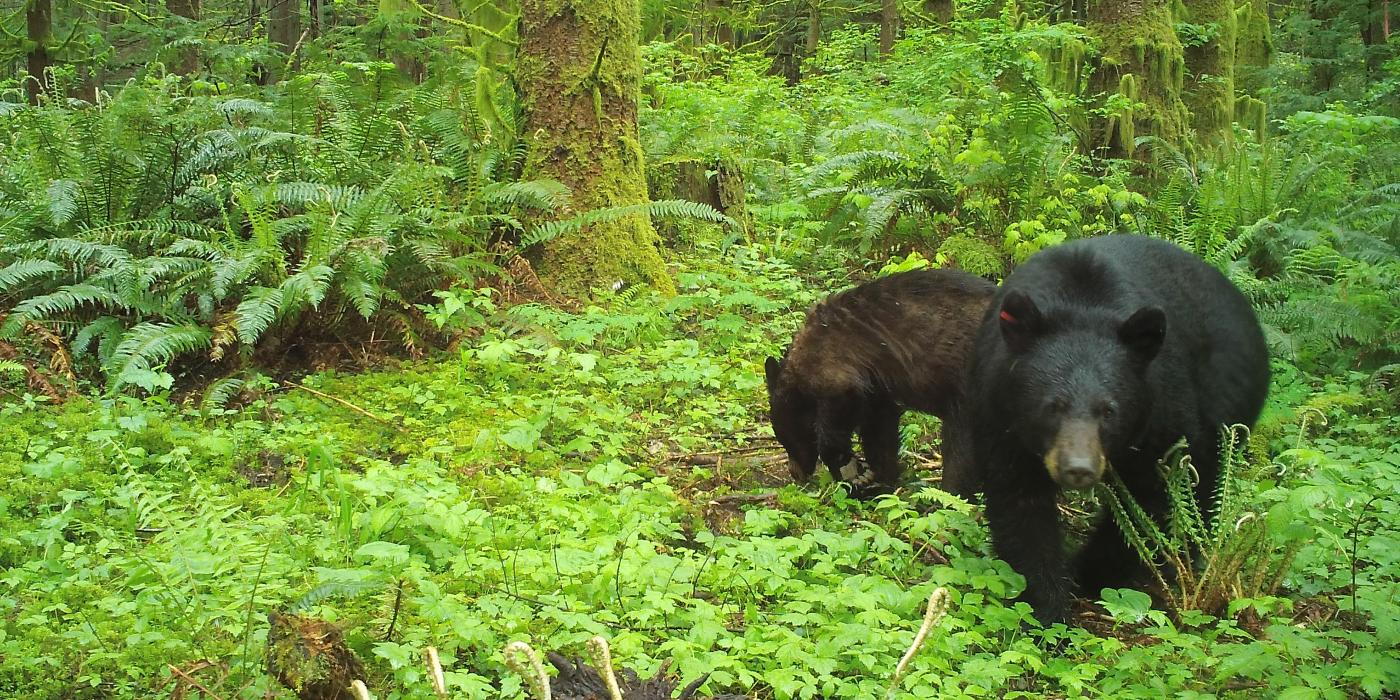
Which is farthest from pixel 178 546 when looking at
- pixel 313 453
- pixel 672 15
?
pixel 672 15

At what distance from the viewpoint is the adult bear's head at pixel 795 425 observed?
6012 millimetres

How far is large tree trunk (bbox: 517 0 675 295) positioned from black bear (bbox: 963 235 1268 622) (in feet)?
12.7

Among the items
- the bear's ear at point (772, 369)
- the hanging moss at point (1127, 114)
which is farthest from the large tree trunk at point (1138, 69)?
the bear's ear at point (772, 369)

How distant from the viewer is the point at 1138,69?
10.6 meters

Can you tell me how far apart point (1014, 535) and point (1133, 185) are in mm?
7144

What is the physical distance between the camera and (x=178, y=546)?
3.63 metres

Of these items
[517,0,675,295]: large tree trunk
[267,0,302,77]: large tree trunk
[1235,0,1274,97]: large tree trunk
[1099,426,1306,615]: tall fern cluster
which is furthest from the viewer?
[1235,0,1274,97]: large tree trunk

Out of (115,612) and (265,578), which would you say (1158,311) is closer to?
(265,578)

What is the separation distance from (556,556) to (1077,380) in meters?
2.17

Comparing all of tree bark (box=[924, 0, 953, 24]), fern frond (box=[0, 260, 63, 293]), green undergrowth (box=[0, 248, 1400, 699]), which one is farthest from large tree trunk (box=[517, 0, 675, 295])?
tree bark (box=[924, 0, 953, 24])

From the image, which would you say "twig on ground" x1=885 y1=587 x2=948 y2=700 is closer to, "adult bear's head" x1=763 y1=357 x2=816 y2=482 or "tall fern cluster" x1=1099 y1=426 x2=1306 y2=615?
"tall fern cluster" x1=1099 y1=426 x2=1306 y2=615

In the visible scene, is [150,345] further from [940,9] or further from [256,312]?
[940,9]

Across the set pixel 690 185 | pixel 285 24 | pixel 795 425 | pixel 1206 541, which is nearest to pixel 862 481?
pixel 795 425

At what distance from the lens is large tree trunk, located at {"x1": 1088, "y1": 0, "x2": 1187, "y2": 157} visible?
34.4ft
